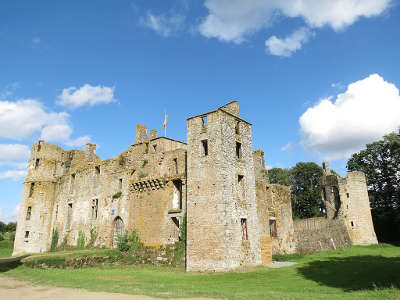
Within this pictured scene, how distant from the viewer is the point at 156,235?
73.4 feet

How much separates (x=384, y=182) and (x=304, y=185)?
1771cm

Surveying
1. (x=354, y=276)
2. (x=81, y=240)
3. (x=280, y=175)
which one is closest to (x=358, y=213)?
(x=354, y=276)

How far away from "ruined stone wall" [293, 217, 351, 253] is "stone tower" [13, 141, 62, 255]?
26.5 m

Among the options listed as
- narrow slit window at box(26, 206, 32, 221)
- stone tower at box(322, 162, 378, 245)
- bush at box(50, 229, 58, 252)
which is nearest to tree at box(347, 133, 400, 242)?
stone tower at box(322, 162, 378, 245)

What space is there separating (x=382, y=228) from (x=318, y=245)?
59.2 ft

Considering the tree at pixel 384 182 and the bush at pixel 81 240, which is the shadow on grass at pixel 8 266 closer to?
the bush at pixel 81 240

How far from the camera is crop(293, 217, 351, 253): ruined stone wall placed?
30.7m

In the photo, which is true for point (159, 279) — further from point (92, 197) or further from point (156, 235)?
point (92, 197)

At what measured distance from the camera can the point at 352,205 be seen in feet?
123

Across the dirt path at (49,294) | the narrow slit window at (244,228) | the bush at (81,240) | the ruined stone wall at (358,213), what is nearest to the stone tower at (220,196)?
the narrow slit window at (244,228)

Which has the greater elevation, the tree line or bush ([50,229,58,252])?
the tree line

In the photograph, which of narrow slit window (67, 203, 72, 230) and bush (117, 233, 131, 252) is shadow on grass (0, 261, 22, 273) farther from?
narrow slit window (67, 203, 72, 230)

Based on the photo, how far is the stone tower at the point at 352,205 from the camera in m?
36.7

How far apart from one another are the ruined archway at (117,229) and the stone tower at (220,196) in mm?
8724
